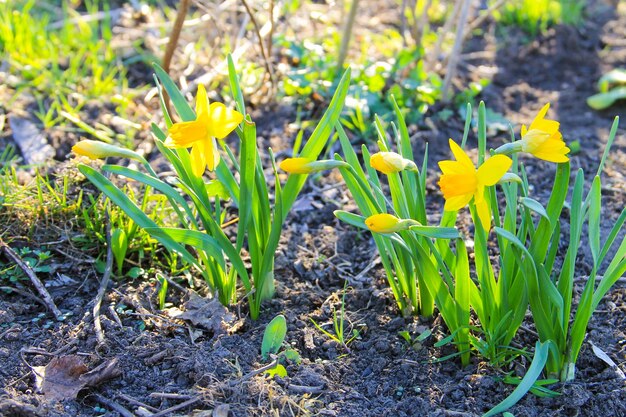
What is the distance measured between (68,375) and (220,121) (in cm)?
81

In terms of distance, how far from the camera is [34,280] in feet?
7.63

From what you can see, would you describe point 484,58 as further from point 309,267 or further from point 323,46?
point 309,267

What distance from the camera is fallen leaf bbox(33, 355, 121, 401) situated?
1.90 meters

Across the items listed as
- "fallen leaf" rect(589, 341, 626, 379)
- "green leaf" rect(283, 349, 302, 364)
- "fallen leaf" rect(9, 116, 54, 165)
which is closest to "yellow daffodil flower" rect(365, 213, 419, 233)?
"green leaf" rect(283, 349, 302, 364)

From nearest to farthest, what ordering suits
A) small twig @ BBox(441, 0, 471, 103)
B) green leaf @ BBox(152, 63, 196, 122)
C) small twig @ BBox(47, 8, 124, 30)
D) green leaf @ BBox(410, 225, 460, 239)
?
green leaf @ BBox(410, 225, 460, 239), green leaf @ BBox(152, 63, 196, 122), small twig @ BBox(441, 0, 471, 103), small twig @ BBox(47, 8, 124, 30)

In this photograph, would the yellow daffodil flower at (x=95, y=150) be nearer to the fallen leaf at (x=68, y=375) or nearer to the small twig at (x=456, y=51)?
the fallen leaf at (x=68, y=375)

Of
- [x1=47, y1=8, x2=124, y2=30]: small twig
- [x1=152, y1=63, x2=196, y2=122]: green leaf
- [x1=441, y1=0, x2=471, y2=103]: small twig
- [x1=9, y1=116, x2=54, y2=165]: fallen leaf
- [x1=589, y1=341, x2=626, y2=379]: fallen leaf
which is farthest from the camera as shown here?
[x1=47, y1=8, x2=124, y2=30]: small twig

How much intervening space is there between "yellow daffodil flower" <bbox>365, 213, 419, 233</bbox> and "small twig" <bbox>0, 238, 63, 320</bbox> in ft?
3.60

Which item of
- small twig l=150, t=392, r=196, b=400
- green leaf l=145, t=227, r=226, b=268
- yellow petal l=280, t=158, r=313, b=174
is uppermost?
yellow petal l=280, t=158, r=313, b=174

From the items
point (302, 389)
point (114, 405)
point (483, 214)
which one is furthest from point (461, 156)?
point (114, 405)

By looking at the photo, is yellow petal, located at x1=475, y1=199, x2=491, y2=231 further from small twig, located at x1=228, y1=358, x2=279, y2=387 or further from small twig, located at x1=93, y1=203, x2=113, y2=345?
small twig, located at x1=93, y1=203, x2=113, y2=345

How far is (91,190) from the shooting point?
9.00ft

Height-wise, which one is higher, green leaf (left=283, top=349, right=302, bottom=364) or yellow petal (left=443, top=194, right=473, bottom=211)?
yellow petal (left=443, top=194, right=473, bottom=211)

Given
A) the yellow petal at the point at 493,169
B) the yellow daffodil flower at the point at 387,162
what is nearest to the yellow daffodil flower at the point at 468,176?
the yellow petal at the point at 493,169
